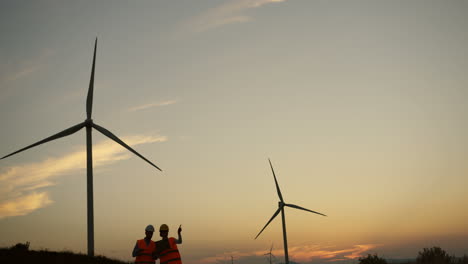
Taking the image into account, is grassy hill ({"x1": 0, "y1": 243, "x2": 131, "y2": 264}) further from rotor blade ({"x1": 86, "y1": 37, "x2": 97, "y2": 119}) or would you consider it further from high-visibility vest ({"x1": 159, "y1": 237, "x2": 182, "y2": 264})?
high-visibility vest ({"x1": 159, "y1": 237, "x2": 182, "y2": 264})

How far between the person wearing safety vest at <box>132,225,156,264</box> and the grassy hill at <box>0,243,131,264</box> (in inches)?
553

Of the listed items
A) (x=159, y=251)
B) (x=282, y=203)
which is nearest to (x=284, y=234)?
(x=282, y=203)

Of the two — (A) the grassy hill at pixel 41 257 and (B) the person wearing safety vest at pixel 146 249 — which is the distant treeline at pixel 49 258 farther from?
(B) the person wearing safety vest at pixel 146 249

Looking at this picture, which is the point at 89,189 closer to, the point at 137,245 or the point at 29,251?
the point at 29,251

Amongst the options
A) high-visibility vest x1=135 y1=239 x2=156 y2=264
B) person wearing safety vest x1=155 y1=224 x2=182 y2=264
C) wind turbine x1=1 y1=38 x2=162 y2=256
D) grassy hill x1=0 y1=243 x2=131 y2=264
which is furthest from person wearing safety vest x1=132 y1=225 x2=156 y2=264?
wind turbine x1=1 y1=38 x2=162 y2=256

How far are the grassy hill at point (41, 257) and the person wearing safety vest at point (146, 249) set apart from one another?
14.0 metres

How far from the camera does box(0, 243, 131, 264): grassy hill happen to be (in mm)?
29798

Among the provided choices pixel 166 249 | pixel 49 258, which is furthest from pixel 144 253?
pixel 49 258

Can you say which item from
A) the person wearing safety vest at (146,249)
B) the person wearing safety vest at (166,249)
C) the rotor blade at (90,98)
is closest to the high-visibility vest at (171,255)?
the person wearing safety vest at (166,249)

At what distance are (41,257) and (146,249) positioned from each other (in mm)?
16308

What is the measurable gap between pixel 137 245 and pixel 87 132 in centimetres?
2525

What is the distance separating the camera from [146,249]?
748 inches

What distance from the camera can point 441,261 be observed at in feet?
137

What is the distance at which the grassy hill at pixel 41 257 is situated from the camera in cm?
2980
